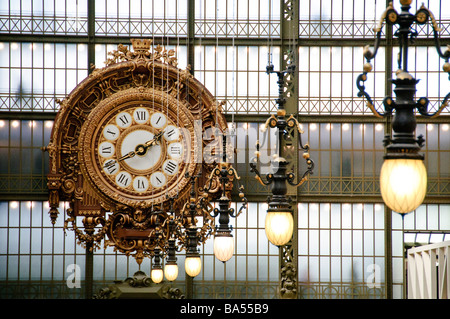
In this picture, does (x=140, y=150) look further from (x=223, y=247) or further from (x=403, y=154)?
(x=403, y=154)

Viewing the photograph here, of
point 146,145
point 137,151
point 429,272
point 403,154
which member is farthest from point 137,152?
point 403,154

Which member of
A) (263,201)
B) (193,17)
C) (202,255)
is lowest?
(202,255)

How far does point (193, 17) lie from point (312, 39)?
3170 mm

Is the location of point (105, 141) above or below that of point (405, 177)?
above

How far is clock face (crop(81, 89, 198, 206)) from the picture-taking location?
2100 centimetres

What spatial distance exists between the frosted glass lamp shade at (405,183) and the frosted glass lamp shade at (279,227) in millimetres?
2415

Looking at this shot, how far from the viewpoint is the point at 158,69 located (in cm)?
2117

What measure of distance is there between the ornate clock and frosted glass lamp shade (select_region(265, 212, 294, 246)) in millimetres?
12814

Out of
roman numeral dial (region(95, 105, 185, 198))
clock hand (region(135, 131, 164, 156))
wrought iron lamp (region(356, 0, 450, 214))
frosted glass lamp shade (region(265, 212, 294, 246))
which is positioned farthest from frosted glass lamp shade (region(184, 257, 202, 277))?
clock hand (region(135, 131, 164, 156))

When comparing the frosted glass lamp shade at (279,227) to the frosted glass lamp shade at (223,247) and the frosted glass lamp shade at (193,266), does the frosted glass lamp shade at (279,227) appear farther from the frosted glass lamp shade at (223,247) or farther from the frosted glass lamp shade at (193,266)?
the frosted glass lamp shade at (193,266)

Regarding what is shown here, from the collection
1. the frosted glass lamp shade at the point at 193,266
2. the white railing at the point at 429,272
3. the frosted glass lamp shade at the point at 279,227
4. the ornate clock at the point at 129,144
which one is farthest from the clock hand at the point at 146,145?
the frosted glass lamp shade at the point at 279,227

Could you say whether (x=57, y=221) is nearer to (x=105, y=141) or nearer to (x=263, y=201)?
(x=105, y=141)

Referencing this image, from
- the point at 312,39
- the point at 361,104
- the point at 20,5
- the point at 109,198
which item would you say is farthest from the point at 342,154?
the point at 20,5

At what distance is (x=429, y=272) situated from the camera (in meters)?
16.5
